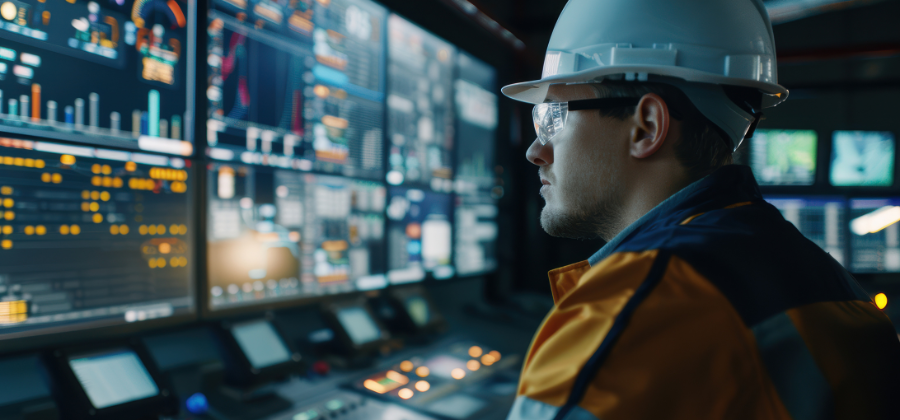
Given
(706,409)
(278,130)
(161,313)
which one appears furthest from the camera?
(278,130)

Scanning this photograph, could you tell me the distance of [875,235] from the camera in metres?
2.86

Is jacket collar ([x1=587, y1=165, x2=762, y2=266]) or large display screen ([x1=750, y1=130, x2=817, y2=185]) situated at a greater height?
large display screen ([x1=750, y1=130, x2=817, y2=185])

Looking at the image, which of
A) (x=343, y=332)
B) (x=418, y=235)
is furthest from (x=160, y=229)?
(x=418, y=235)

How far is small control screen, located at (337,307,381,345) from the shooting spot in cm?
176

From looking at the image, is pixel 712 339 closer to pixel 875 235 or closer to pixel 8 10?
pixel 8 10

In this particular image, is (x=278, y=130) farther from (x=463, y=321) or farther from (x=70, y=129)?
(x=463, y=321)

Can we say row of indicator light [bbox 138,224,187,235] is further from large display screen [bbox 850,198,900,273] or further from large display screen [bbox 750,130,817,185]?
large display screen [bbox 850,198,900,273]

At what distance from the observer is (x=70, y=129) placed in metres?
1.11

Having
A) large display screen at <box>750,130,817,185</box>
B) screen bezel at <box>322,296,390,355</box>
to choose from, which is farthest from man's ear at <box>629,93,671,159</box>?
large display screen at <box>750,130,817,185</box>

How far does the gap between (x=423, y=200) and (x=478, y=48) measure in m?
1.06

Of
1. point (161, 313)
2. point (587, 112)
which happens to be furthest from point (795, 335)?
point (161, 313)

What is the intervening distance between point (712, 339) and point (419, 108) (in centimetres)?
194

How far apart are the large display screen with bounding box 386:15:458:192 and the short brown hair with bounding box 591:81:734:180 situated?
139 cm

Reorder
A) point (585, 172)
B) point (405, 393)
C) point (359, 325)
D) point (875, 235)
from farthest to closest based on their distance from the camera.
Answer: point (875, 235) → point (359, 325) → point (405, 393) → point (585, 172)
